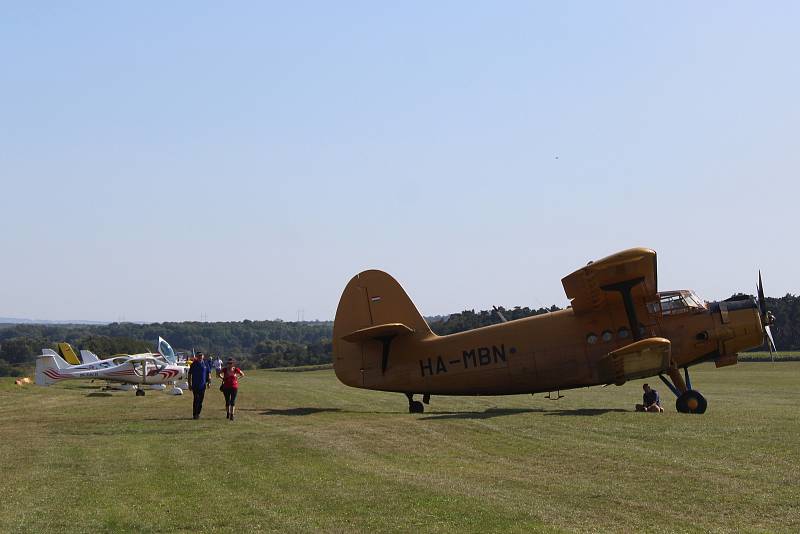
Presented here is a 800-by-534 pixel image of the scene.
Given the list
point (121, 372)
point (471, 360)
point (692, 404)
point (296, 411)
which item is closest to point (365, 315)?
point (296, 411)

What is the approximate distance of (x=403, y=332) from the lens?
22.5 m

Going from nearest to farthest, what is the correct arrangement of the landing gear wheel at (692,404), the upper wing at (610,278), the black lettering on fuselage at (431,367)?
Answer: the upper wing at (610,278) → the landing gear wheel at (692,404) → the black lettering on fuselage at (431,367)

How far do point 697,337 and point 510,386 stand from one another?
431 centimetres

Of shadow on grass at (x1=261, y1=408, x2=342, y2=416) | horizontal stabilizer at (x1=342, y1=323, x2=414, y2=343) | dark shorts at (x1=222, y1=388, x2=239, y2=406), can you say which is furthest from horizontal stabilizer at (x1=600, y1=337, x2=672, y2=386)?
dark shorts at (x1=222, y1=388, x2=239, y2=406)

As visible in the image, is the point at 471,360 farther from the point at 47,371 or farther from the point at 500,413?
the point at 47,371

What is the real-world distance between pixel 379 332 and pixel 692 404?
7308 millimetres

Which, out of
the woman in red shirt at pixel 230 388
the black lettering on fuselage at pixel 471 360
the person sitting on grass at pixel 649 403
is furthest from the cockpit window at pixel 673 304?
the woman in red shirt at pixel 230 388

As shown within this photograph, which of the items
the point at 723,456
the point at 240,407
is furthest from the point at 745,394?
the point at 723,456

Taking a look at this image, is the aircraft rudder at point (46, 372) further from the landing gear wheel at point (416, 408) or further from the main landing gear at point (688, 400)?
the main landing gear at point (688, 400)

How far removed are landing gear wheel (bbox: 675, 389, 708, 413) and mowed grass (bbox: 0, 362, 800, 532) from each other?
2.41 ft

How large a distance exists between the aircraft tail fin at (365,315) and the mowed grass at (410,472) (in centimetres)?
200

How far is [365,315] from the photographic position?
23.3 m

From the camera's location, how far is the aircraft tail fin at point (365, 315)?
23.1 m

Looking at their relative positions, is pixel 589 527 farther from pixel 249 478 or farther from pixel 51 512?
pixel 51 512
